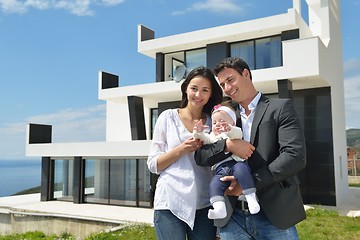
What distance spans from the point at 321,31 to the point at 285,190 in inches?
511

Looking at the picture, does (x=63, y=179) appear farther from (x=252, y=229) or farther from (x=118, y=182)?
(x=252, y=229)

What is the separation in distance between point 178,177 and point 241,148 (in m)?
0.54

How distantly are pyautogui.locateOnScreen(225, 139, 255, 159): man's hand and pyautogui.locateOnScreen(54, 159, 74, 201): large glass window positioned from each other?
15.3m

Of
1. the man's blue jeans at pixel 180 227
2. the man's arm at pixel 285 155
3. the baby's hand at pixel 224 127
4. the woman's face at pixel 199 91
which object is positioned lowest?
the man's blue jeans at pixel 180 227

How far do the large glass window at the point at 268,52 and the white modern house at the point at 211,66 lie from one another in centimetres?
4

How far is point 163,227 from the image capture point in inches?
93.6

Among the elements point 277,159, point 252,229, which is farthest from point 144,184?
point 277,159

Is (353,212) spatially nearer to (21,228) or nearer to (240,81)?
(240,81)

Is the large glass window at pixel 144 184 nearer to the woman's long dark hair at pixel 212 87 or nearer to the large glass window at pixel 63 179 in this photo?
the large glass window at pixel 63 179

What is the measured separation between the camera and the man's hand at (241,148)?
2053 mm

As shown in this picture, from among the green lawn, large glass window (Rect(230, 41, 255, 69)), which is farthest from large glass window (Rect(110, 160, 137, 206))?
large glass window (Rect(230, 41, 255, 69))

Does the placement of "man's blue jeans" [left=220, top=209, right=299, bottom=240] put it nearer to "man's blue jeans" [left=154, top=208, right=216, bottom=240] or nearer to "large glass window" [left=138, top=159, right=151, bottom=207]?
"man's blue jeans" [left=154, top=208, right=216, bottom=240]

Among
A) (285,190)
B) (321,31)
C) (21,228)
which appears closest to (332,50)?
(321,31)

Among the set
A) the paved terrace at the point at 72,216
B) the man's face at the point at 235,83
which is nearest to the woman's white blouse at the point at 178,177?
the man's face at the point at 235,83
